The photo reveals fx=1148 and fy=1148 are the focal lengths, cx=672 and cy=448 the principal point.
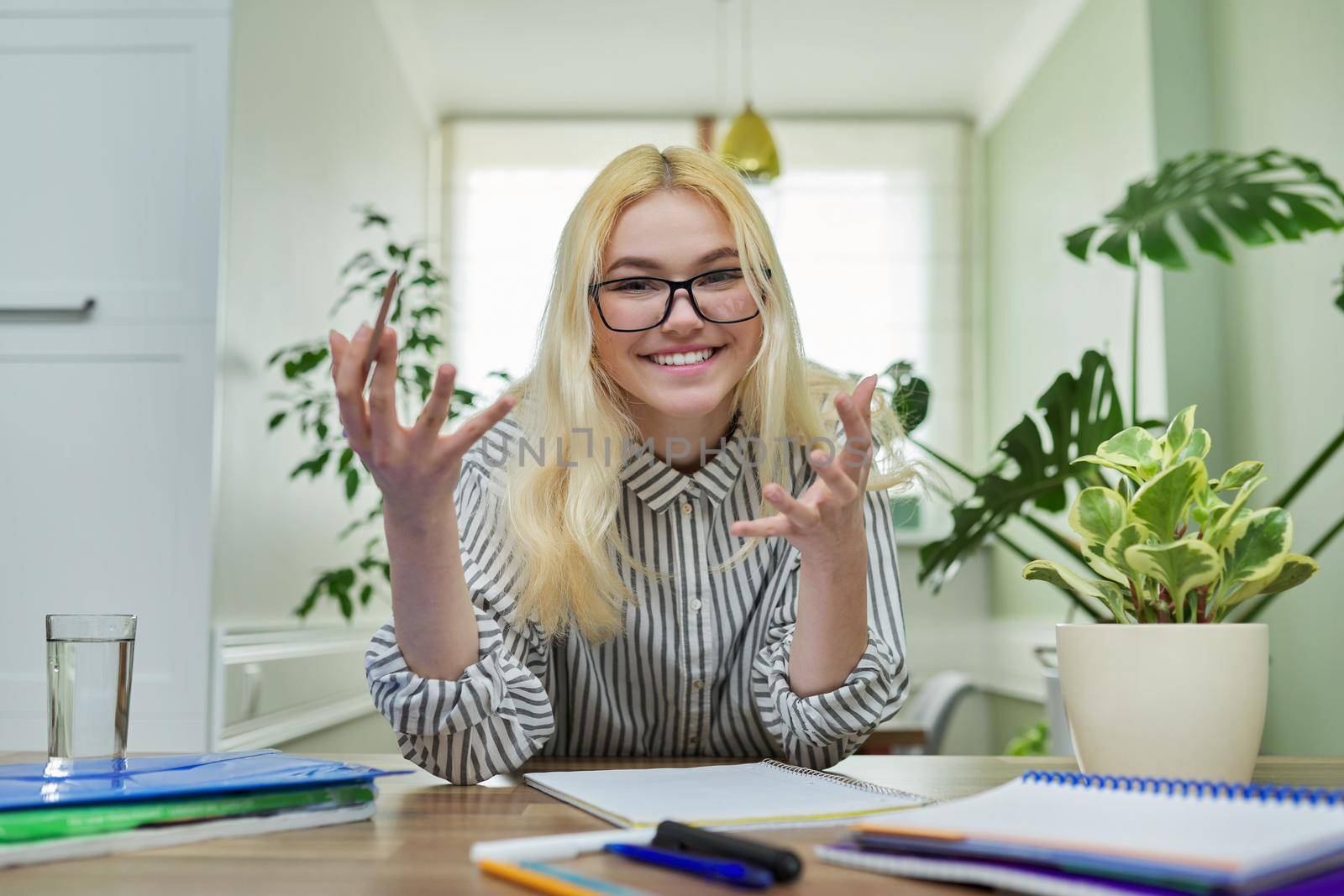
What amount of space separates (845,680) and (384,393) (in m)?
0.56

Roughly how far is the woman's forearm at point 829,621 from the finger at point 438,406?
37cm

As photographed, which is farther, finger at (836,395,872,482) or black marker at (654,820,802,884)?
finger at (836,395,872,482)

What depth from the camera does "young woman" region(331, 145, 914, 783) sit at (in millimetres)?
1132

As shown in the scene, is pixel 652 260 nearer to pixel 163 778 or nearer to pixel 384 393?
pixel 384 393

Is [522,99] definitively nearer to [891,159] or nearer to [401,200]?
[401,200]

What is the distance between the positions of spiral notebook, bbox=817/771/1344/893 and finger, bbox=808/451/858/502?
27 centimetres

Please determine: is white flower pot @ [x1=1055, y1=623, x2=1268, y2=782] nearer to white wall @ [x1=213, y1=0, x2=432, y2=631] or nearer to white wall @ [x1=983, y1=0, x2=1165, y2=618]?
white wall @ [x1=213, y1=0, x2=432, y2=631]

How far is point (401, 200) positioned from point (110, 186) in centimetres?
237

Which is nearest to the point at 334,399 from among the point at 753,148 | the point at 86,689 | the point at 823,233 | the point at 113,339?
the point at 113,339

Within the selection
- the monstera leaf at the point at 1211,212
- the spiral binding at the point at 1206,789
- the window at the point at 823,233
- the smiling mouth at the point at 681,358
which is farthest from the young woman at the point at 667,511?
the window at the point at 823,233

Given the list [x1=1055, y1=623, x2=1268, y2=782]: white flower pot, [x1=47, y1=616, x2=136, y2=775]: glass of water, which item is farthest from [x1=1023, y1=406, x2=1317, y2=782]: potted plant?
[x1=47, y1=616, x2=136, y2=775]: glass of water

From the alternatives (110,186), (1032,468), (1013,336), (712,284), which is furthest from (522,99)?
(712,284)

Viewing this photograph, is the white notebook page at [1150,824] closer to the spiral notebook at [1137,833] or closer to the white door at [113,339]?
the spiral notebook at [1137,833]

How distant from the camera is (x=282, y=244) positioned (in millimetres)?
2914
